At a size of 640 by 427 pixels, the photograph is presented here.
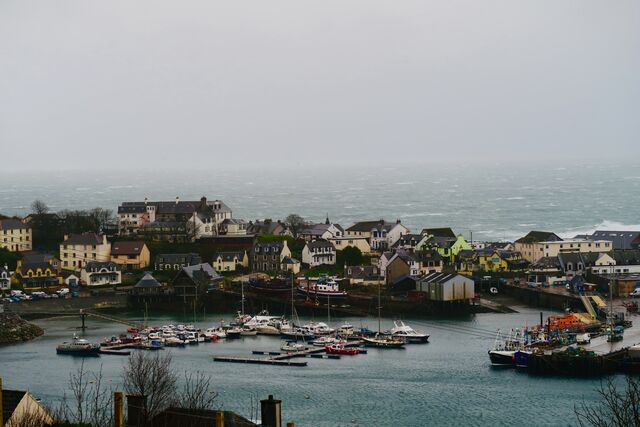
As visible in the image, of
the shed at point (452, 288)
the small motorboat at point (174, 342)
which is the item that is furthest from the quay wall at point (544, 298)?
the small motorboat at point (174, 342)

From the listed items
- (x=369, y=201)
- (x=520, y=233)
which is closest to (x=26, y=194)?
(x=369, y=201)

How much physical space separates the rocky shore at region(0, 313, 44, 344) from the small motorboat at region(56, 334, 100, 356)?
2478mm

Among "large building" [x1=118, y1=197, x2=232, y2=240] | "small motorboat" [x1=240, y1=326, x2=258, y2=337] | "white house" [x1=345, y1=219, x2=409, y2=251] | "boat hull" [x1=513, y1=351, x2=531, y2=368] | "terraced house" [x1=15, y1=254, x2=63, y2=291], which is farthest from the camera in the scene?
"large building" [x1=118, y1=197, x2=232, y2=240]

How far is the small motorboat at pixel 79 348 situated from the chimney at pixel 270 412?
17602 millimetres

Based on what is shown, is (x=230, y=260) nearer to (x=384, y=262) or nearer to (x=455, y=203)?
(x=384, y=262)

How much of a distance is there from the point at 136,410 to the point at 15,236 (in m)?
35.0

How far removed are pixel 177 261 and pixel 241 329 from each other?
1038cm

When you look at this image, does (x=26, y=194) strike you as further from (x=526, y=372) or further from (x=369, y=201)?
(x=526, y=372)

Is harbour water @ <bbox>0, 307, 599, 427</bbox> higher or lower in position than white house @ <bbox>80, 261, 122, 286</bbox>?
lower

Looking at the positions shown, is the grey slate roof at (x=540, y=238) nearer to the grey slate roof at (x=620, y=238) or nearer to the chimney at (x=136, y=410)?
the grey slate roof at (x=620, y=238)

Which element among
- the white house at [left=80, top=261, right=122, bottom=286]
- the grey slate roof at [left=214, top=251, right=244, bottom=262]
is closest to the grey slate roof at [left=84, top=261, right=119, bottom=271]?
the white house at [left=80, top=261, right=122, bottom=286]

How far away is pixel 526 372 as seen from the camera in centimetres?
2697

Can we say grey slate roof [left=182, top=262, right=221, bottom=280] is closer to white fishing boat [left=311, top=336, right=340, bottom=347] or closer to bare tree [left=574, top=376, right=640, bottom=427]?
white fishing boat [left=311, top=336, right=340, bottom=347]

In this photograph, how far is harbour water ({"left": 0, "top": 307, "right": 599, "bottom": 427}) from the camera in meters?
22.6
